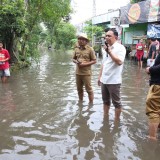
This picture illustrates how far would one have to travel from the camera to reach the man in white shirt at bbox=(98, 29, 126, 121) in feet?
17.0

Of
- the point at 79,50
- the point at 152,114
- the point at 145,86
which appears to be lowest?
the point at 145,86

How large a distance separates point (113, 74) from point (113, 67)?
5.2 inches

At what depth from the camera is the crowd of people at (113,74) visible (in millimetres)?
4609

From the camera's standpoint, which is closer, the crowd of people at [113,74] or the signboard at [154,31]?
the crowd of people at [113,74]

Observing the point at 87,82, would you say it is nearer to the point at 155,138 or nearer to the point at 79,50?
the point at 79,50

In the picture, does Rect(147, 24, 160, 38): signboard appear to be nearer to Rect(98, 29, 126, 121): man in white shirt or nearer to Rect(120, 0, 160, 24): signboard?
Rect(120, 0, 160, 24): signboard

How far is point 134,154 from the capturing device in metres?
4.39

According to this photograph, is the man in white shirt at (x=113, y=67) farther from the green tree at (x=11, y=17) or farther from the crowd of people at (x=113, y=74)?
the green tree at (x=11, y=17)

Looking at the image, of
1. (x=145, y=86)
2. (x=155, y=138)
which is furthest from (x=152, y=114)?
(x=145, y=86)

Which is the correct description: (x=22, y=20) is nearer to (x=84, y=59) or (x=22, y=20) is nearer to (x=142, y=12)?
(x=84, y=59)

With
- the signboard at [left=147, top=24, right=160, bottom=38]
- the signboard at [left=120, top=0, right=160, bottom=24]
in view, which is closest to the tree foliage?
the signboard at [left=120, top=0, right=160, bottom=24]

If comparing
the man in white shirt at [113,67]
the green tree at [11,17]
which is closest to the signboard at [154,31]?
the green tree at [11,17]

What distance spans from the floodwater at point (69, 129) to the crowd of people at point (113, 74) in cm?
38

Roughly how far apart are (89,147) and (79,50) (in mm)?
2941
